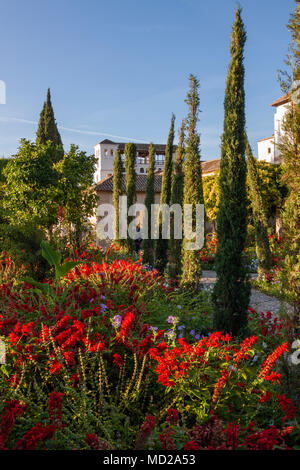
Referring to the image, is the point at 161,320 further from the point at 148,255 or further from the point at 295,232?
the point at 148,255

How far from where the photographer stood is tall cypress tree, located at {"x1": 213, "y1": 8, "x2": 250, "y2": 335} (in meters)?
5.21

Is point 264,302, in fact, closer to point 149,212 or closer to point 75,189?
point 75,189

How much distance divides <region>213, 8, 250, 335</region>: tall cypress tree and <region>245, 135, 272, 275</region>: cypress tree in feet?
16.7

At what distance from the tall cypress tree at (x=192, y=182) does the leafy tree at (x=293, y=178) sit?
4.20m

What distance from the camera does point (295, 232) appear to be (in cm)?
346

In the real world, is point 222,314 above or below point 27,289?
below

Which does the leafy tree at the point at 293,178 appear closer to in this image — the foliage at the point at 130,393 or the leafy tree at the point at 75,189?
the foliage at the point at 130,393

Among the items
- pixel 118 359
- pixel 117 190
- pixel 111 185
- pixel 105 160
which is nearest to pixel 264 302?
pixel 118 359

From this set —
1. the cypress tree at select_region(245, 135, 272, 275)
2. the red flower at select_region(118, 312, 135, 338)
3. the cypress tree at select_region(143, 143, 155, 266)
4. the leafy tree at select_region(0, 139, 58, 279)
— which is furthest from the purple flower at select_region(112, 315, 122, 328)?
the cypress tree at select_region(143, 143, 155, 266)

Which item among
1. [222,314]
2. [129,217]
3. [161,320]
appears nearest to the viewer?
[161,320]

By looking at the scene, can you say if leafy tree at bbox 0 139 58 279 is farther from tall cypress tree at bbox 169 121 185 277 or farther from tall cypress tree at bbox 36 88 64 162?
tall cypress tree at bbox 36 88 64 162

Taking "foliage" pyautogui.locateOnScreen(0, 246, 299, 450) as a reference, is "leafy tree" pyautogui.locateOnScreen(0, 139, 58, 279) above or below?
above
